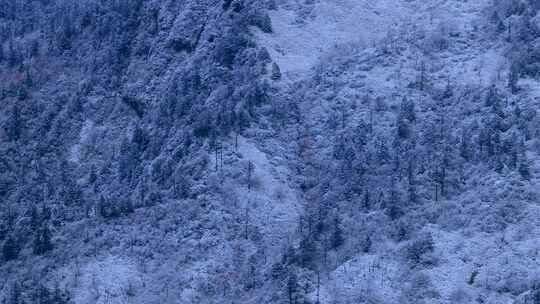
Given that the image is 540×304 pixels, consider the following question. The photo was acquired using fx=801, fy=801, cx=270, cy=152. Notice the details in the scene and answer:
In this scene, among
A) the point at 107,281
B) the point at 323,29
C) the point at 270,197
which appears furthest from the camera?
the point at 323,29

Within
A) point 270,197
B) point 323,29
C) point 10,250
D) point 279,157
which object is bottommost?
point 10,250

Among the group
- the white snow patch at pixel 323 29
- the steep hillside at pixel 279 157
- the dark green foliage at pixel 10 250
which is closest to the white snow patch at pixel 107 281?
the steep hillside at pixel 279 157

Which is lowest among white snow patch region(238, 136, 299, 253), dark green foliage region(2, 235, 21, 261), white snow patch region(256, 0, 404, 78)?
dark green foliage region(2, 235, 21, 261)

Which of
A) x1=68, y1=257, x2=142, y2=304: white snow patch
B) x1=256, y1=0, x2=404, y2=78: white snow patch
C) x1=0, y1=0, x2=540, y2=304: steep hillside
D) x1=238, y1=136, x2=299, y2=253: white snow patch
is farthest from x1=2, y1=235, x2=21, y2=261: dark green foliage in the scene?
x1=256, y1=0, x2=404, y2=78: white snow patch

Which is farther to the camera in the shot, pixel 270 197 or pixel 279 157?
pixel 279 157

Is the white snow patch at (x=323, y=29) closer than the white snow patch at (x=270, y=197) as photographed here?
No

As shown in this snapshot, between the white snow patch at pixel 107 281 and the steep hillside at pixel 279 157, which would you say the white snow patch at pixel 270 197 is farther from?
the white snow patch at pixel 107 281

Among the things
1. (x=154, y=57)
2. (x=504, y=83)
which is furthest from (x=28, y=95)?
(x=504, y=83)

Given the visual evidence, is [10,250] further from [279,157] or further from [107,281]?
[279,157]

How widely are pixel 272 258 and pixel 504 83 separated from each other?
19.2 m

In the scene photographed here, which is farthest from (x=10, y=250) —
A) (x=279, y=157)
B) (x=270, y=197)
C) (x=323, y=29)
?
(x=323, y=29)

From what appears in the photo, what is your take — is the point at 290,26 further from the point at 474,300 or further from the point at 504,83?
the point at 474,300

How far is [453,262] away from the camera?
41812 millimetres

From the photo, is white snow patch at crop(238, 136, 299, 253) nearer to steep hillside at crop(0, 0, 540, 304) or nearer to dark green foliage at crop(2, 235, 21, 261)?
steep hillside at crop(0, 0, 540, 304)
